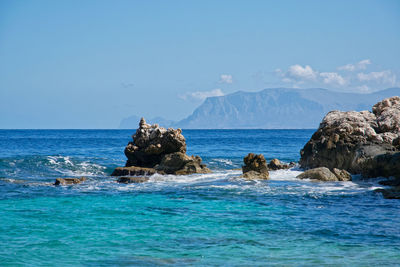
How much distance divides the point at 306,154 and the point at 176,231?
16996 mm

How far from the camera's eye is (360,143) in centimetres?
2547

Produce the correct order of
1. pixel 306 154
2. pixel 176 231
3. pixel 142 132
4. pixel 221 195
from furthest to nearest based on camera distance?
pixel 142 132, pixel 306 154, pixel 221 195, pixel 176 231

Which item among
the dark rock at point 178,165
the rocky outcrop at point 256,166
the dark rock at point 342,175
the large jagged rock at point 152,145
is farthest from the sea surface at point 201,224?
the large jagged rock at point 152,145

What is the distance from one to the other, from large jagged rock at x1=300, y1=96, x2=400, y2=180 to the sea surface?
1.24 m

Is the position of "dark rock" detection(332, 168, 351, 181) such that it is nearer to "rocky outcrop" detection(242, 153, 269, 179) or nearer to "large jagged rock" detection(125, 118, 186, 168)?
"rocky outcrop" detection(242, 153, 269, 179)

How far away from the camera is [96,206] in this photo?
17891 mm

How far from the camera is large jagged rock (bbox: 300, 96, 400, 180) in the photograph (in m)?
23.8

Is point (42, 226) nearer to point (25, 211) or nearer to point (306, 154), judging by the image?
point (25, 211)

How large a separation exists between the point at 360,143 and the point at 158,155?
12.8m

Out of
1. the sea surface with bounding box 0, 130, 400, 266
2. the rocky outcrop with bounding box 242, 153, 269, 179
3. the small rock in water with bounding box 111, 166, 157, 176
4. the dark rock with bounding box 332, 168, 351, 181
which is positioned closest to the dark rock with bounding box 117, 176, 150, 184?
the sea surface with bounding box 0, 130, 400, 266

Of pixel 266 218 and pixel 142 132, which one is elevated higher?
pixel 142 132

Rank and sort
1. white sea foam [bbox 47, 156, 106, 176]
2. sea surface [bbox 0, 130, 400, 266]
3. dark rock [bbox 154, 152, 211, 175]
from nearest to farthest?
sea surface [bbox 0, 130, 400, 266] → dark rock [bbox 154, 152, 211, 175] → white sea foam [bbox 47, 156, 106, 176]

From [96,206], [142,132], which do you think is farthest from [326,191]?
[142,132]

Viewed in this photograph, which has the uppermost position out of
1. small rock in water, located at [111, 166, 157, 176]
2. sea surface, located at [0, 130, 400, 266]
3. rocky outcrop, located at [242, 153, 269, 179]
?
rocky outcrop, located at [242, 153, 269, 179]
